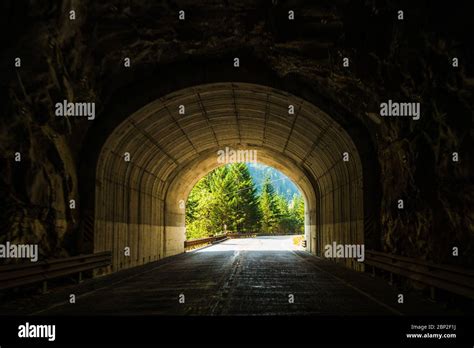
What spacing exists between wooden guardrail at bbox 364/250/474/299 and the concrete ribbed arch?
11.5 feet

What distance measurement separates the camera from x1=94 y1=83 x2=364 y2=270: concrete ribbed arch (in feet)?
57.1

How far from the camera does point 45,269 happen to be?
12.1 meters

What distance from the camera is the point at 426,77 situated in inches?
408

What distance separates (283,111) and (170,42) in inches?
246

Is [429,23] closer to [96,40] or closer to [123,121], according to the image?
[96,40]

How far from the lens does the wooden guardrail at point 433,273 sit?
28.8ft

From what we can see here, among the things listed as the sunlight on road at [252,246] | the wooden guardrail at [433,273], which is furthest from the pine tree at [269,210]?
the wooden guardrail at [433,273]

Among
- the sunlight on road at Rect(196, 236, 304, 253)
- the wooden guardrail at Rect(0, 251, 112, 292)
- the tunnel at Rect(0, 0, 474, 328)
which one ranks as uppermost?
the tunnel at Rect(0, 0, 474, 328)

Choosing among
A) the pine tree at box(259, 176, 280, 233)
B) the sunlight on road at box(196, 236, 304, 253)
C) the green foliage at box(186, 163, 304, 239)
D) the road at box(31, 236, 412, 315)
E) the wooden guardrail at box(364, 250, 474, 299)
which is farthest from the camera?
the pine tree at box(259, 176, 280, 233)

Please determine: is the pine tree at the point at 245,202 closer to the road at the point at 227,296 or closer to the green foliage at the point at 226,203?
the green foliage at the point at 226,203

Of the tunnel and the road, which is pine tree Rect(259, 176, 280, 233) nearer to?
the tunnel

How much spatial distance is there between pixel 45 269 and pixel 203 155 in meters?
18.0

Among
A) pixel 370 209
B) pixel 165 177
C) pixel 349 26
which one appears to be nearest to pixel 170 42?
pixel 349 26

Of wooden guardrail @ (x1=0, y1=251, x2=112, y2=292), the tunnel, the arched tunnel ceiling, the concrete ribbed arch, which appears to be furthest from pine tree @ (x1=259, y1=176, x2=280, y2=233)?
wooden guardrail @ (x1=0, y1=251, x2=112, y2=292)
